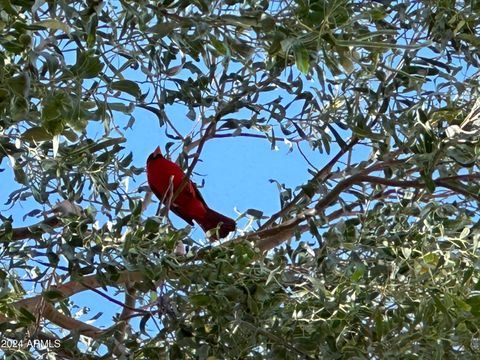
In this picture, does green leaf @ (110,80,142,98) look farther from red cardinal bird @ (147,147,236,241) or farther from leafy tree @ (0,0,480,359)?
red cardinal bird @ (147,147,236,241)

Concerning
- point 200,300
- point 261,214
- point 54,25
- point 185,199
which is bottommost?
point 200,300

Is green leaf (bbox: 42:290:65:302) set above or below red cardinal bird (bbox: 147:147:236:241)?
below

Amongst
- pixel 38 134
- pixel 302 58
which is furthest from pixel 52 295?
pixel 302 58

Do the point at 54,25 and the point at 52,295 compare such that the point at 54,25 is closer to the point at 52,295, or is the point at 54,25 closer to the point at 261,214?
the point at 52,295

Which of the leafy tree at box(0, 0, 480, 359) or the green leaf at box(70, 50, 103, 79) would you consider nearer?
the green leaf at box(70, 50, 103, 79)

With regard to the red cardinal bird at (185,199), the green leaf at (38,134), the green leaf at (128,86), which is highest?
the red cardinal bird at (185,199)

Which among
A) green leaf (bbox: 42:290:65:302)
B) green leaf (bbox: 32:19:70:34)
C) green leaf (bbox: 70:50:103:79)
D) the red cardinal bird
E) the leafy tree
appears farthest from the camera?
the red cardinal bird

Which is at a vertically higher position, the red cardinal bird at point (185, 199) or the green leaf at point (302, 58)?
the red cardinal bird at point (185, 199)

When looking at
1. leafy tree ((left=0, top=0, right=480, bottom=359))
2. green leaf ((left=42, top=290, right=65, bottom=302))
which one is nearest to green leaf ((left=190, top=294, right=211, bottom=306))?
leafy tree ((left=0, top=0, right=480, bottom=359))

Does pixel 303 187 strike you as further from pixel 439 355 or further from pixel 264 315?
pixel 439 355

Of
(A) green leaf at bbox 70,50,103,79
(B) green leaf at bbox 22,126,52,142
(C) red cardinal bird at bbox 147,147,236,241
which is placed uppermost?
(C) red cardinal bird at bbox 147,147,236,241

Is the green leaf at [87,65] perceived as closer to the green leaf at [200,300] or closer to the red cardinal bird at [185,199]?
the green leaf at [200,300]

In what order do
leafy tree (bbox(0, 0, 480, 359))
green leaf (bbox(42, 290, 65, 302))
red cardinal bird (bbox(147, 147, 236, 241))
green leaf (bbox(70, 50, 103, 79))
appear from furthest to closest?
red cardinal bird (bbox(147, 147, 236, 241))
green leaf (bbox(42, 290, 65, 302))
leafy tree (bbox(0, 0, 480, 359))
green leaf (bbox(70, 50, 103, 79))

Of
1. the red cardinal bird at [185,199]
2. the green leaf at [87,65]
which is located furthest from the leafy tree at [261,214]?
the red cardinal bird at [185,199]
